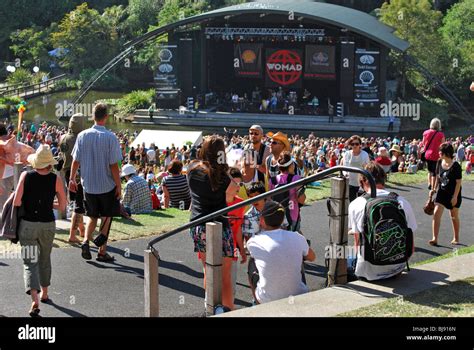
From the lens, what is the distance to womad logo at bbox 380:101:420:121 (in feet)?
136

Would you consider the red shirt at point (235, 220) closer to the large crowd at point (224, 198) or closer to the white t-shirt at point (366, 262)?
the large crowd at point (224, 198)

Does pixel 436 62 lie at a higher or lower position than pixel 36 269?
higher

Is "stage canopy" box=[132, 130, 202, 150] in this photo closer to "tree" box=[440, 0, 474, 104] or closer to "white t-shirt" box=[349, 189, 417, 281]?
"white t-shirt" box=[349, 189, 417, 281]

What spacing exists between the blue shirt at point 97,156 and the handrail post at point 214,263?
2273mm

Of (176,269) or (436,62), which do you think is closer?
(176,269)

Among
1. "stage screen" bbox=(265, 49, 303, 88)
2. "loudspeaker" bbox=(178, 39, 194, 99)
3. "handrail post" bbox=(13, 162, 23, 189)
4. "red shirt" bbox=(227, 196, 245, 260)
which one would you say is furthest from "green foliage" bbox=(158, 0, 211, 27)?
"red shirt" bbox=(227, 196, 245, 260)

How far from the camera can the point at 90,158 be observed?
8.70 m

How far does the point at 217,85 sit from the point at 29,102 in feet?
41.7

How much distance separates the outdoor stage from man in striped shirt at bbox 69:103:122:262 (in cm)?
3187

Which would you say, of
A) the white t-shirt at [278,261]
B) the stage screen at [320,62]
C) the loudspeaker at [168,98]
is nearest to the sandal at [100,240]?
the white t-shirt at [278,261]

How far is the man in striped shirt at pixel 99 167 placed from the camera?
28.5 feet

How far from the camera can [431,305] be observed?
646 centimetres
